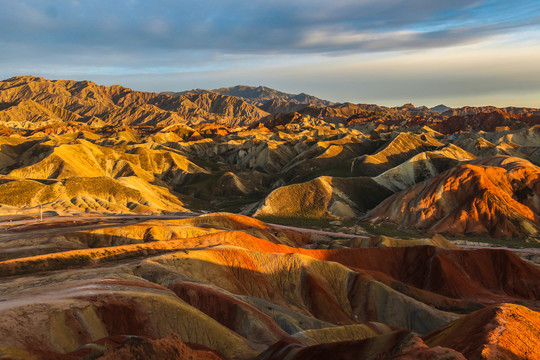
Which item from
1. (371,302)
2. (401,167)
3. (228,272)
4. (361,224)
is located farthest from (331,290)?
(401,167)

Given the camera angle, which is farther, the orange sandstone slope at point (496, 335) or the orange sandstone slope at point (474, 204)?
the orange sandstone slope at point (474, 204)

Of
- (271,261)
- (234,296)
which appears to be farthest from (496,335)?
(271,261)

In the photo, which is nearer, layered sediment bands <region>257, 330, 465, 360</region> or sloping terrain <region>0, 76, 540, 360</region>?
layered sediment bands <region>257, 330, 465, 360</region>

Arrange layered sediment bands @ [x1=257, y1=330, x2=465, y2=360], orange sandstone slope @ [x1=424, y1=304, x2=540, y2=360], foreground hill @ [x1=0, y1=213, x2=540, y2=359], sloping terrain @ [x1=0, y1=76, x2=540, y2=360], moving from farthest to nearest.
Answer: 1. sloping terrain @ [x1=0, y1=76, x2=540, y2=360]
2. foreground hill @ [x1=0, y1=213, x2=540, y2=359]
3. orange sandstone slope @ [x1=424, y1=304, x2=540, y2=360]
4. layered sediment bands @ [x1=257, y1=330, x2=465, y2=360]

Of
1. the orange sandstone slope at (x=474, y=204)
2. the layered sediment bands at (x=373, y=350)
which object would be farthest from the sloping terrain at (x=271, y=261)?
the orange sandstone slope at (x=474, y=204)

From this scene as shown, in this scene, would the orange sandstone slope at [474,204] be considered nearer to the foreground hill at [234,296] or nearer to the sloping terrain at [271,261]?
the sloping terrain at [271,261]

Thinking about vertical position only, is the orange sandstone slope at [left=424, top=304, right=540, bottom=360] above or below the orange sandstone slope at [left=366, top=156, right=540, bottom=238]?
above

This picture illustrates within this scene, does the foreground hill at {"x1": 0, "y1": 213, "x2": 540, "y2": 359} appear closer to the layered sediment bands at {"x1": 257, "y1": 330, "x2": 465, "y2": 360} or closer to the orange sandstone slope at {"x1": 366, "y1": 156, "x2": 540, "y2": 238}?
the layered sediment bands at {"x1": 257, "y1": 330, "x2": 465, "y2": 360}

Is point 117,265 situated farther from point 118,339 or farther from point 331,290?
point 331,290

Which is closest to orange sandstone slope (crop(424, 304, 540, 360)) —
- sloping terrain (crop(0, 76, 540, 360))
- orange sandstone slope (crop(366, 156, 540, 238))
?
sloping terrain (crop(0, 76, 540, 360))
